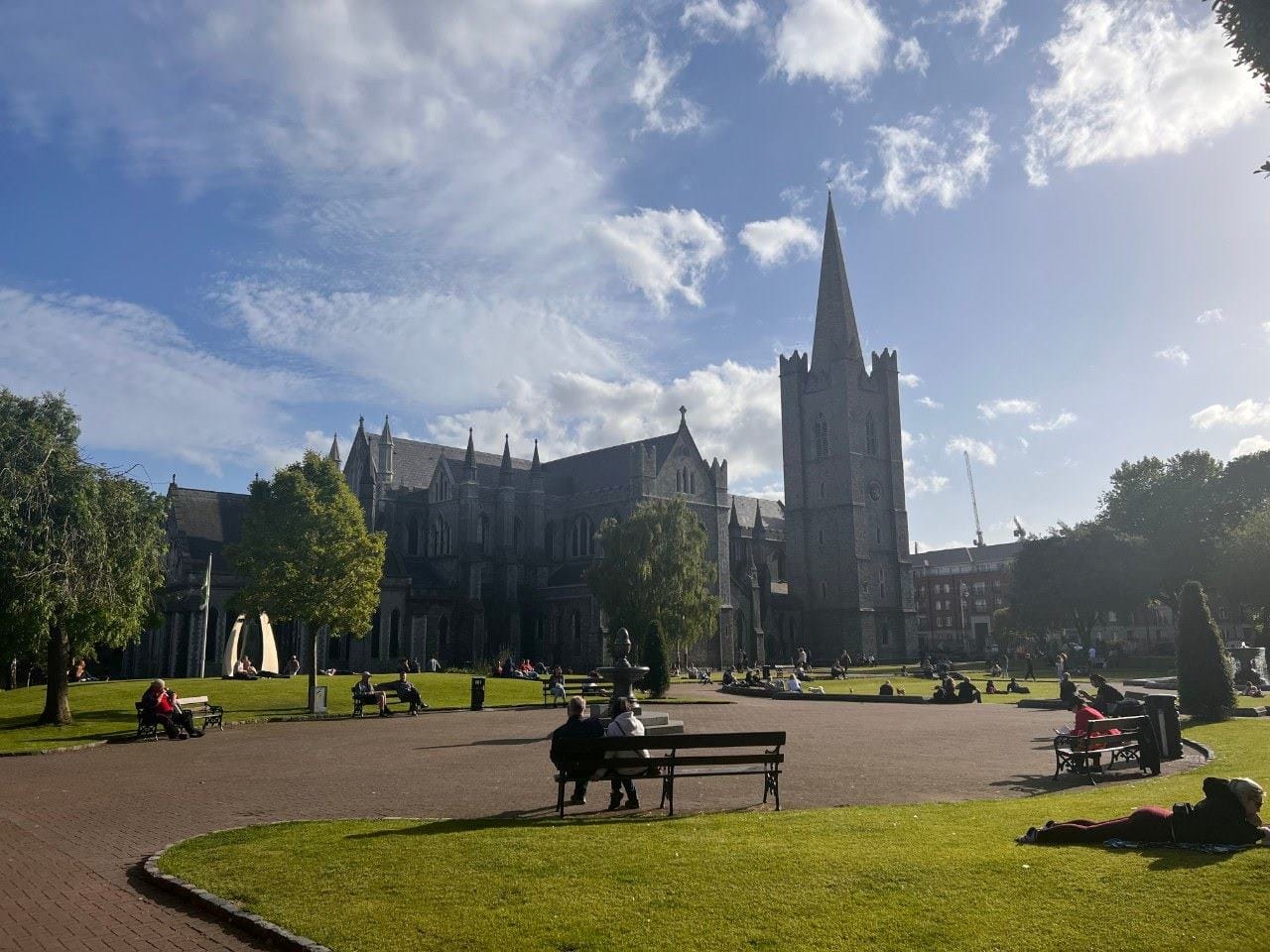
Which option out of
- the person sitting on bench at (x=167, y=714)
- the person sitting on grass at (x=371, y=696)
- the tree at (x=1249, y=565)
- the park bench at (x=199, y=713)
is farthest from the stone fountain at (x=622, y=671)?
the tree at (x=1249, y=565)

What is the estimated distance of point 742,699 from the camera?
135 feet

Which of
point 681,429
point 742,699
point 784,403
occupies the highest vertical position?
point 784,403

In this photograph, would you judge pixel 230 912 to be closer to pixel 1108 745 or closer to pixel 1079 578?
pixel 1108 745

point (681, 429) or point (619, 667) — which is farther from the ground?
point (681, 429)

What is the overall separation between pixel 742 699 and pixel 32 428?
2802 cm

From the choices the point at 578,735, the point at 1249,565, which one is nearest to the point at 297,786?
the point at 578,735

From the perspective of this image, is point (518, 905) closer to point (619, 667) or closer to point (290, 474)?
point (619, 667)

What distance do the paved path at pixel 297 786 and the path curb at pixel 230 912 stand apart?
0.14 meters

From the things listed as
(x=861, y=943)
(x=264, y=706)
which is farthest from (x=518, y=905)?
(x=264, y=706)

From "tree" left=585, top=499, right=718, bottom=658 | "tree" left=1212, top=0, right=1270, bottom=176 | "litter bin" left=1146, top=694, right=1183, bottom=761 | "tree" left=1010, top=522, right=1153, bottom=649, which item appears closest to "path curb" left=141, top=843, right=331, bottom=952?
"tree" left=1212, top=0, right=1270, bottom=176

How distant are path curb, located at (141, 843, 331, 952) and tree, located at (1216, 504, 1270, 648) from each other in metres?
62.3

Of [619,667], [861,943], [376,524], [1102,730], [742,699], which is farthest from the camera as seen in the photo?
[376,524]

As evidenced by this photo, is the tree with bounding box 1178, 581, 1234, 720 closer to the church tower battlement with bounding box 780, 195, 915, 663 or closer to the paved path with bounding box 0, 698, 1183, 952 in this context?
the paved path with bounding box 0, 698, 1183, 952

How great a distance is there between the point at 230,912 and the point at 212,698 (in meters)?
30.1
